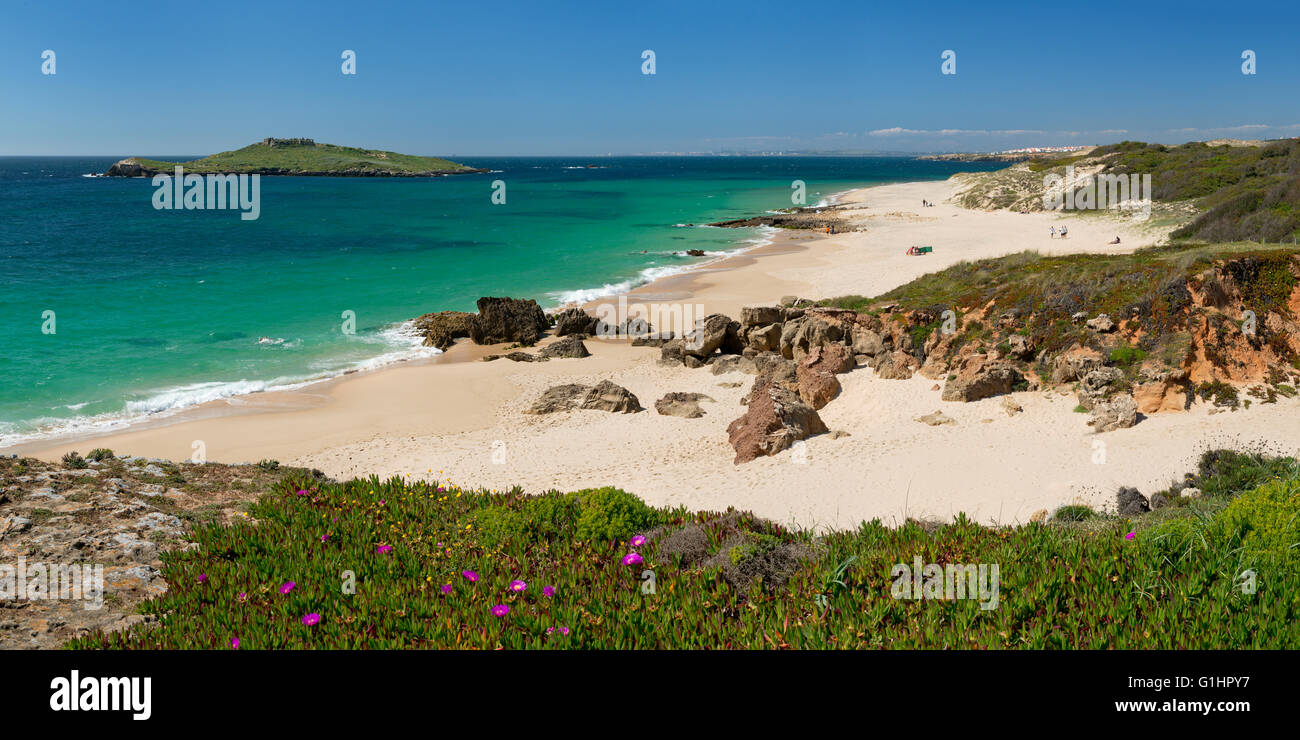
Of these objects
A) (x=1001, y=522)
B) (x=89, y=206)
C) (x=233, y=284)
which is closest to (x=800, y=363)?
(x=1001, y=522)

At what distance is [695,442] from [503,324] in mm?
14685

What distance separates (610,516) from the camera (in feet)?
25.8

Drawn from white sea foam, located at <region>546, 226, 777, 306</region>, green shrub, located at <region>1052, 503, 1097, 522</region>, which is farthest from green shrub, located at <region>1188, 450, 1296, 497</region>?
white sea foam, located at <region>546, 226, 777, 306</region>

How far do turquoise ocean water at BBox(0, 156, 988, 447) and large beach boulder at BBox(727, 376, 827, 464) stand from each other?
1571 centimetres

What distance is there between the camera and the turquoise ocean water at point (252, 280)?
2425cm

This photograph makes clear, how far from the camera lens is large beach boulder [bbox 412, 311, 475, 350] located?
29.3 m

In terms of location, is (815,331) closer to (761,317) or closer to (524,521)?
(761,317)

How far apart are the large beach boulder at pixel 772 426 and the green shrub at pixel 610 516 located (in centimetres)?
786

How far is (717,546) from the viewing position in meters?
7.29

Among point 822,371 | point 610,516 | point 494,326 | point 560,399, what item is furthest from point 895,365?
point 494,326

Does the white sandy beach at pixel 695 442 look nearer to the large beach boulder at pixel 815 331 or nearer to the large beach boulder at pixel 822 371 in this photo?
the large beach boulder at pixel 822 371

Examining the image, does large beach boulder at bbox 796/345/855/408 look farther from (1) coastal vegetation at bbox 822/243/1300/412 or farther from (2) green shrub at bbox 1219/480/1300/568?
(2) green shrub at bbox 1219/480/1300/568

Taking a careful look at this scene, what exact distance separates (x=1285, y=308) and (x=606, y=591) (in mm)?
19045
